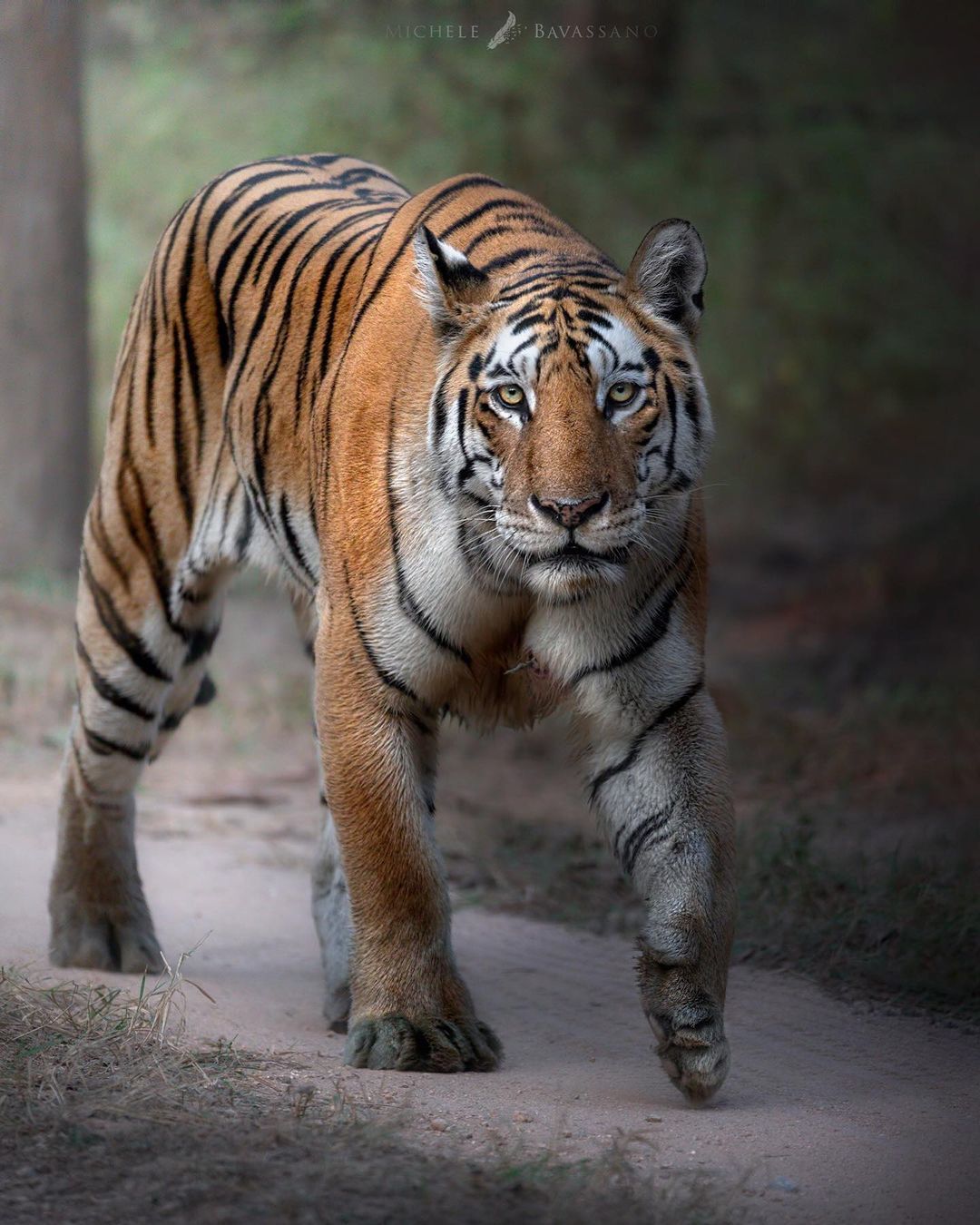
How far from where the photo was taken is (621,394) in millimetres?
3330

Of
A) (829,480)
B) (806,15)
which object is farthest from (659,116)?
(829,480)

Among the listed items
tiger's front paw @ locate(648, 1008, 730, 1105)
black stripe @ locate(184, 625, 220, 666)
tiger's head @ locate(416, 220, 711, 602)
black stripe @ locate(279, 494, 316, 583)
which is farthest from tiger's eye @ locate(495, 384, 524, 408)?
black stripe @ locate(184, 625, 220, 666)

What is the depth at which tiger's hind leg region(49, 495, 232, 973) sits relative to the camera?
179 inches

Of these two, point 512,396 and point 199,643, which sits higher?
point 512,396

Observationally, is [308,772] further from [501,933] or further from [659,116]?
[659,116]

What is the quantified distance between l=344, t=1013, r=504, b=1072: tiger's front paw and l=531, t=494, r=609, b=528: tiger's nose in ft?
3.88

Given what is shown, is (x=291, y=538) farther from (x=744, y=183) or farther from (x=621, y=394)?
(x=744, y=183)

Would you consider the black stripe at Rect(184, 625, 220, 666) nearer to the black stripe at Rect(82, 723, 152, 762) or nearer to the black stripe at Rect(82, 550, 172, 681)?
the black stripe at Rect(82, 550, 172, 681)

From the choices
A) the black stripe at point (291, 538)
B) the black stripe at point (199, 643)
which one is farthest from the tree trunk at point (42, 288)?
the black stripe at point (291, 538)

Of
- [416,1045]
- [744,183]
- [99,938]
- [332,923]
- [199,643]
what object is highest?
[744,183]

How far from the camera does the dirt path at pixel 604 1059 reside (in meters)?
3.07

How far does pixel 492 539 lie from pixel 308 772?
12.5 ft

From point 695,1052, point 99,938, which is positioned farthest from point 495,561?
point 99,938

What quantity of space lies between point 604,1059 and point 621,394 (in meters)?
1.60
